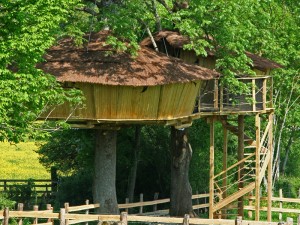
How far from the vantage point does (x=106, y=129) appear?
39438 millimetres

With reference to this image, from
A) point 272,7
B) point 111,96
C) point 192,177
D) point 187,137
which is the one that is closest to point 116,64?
point 111,96

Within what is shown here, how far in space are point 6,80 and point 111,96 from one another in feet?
28.0

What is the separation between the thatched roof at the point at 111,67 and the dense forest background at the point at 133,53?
2.14 ft

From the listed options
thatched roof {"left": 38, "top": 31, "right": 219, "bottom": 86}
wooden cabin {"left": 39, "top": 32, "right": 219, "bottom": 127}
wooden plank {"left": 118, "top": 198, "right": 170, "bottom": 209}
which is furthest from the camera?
wooden plank {"left": 118, "top": 198, "right": 170, "bottom": 209}

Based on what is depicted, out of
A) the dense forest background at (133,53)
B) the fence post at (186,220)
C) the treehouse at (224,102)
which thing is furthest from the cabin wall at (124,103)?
the fence post at (186,220)

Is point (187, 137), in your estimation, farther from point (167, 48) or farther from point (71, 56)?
point (71, 56)

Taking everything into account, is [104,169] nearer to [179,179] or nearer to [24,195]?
[179,179]

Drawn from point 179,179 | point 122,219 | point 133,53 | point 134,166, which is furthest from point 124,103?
point 122,219

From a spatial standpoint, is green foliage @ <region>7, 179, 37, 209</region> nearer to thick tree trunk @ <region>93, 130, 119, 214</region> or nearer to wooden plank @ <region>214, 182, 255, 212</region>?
thick tree trunk @ <region>93, 130, 119, 214</region>

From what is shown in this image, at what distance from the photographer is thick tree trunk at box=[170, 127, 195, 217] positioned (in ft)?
141

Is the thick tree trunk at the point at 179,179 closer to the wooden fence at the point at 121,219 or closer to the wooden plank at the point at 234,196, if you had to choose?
the wooden plank at the point at 234,196

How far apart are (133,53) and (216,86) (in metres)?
4.80

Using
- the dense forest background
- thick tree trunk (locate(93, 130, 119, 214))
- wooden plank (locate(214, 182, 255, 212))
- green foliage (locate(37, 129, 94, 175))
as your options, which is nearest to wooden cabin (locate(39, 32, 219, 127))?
the dense forest background

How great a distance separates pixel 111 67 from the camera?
1447 inches
